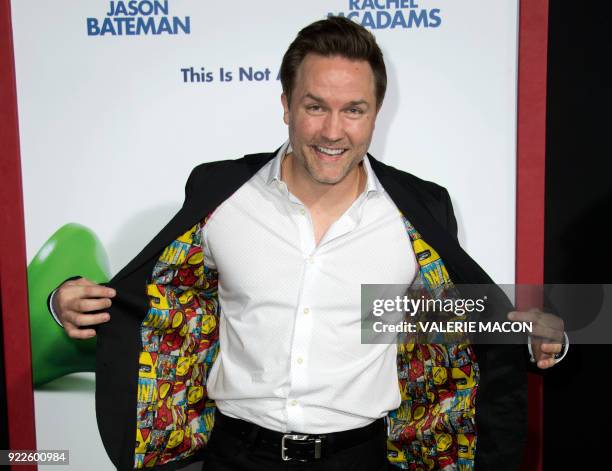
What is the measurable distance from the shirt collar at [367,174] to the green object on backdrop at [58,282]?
90 cm

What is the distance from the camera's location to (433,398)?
191 cm

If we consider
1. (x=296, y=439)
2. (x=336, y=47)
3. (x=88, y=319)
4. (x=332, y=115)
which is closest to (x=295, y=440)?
(x=296, y=439)

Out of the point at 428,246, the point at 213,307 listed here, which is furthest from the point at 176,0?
the point at 428,246

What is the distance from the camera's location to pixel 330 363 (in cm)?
171

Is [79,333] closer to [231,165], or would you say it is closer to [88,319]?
[88,319]

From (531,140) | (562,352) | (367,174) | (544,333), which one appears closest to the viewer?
(544,333)

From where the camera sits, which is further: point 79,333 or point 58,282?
point 58,282

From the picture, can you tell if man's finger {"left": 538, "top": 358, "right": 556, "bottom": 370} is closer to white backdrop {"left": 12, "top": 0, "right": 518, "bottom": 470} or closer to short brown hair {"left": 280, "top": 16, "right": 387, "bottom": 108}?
white backdrop {"left": 12, "top": 0, "right": 518, "bottom": 470}

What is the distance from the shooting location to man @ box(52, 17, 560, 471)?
5.56 ft

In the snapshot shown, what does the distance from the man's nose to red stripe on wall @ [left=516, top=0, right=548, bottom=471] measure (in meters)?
0.85

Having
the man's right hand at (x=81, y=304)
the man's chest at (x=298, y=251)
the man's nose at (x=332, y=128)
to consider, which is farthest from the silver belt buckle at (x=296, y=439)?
the man's nose at (x=332, y=128)

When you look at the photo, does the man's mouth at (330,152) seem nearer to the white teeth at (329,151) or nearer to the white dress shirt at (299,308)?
Result: the white teeth at (329,151)

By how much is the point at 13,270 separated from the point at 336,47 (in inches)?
59.7

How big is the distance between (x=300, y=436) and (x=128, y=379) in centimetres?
50
